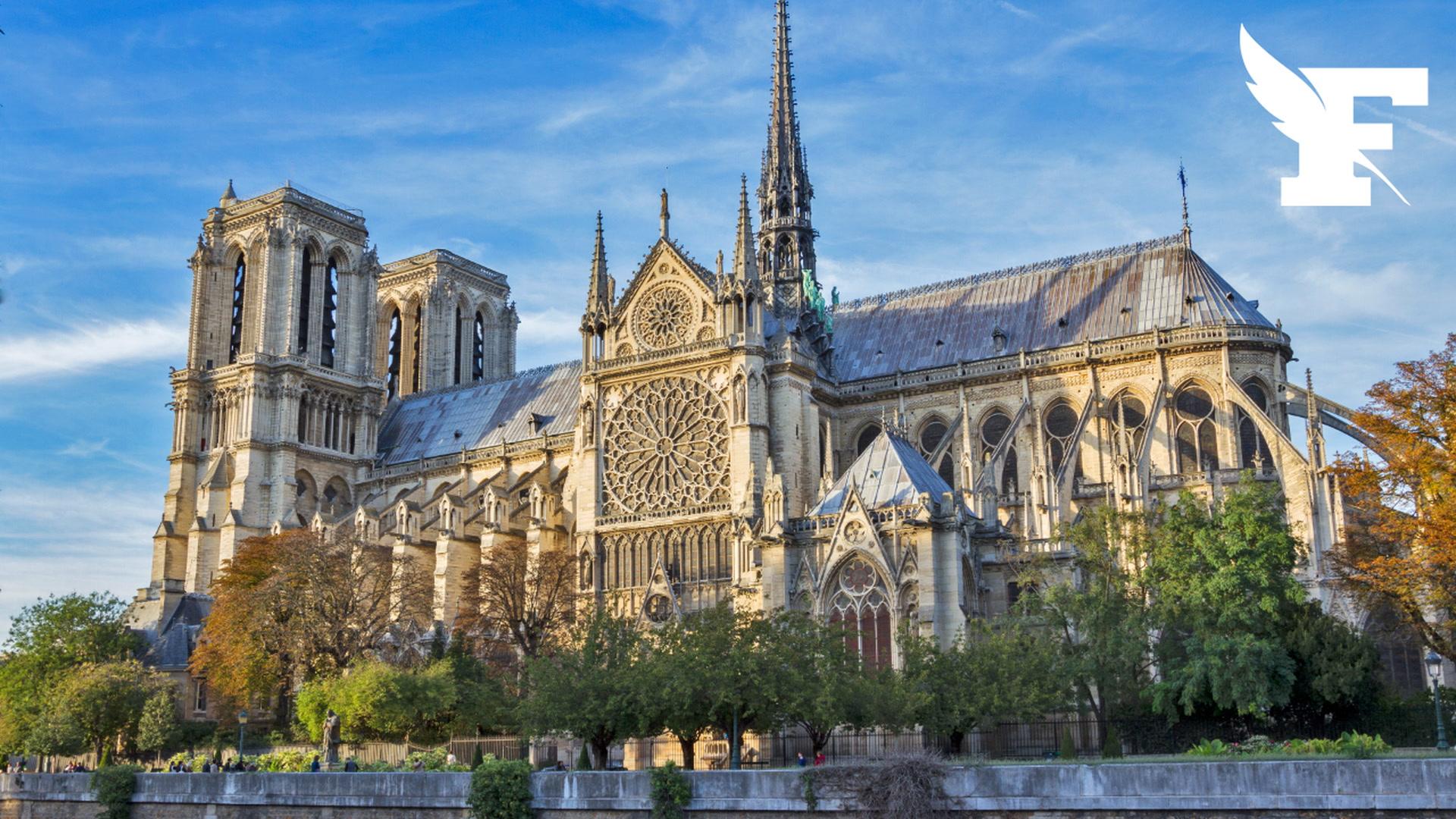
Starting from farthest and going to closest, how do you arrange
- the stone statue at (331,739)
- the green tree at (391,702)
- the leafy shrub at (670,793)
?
the green tree at (391,702), the stone statue at (331,739), the leafy shrub at (670,793)

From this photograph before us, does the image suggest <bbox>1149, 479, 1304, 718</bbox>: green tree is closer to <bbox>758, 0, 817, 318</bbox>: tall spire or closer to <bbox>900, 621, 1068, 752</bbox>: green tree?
<bbox>900, 621, 1068, 752</bbox>: green tree

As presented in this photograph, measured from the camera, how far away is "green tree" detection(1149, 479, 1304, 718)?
1303 inches

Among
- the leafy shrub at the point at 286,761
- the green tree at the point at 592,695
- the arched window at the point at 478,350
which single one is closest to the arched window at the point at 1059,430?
A: the green tree at the point at 592,695

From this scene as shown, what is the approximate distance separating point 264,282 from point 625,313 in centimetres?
2322

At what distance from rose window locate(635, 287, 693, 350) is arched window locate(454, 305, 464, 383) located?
3056 cm

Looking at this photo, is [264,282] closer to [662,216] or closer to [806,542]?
[662,216]

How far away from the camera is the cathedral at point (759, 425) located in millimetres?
42531

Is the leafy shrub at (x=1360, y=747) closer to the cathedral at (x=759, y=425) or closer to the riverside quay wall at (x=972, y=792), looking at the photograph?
the riverside quay wall at (x=972, y=792)

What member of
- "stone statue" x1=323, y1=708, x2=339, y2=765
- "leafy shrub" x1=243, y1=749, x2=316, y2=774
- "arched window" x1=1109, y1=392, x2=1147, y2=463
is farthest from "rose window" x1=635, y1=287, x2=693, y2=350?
"leafy shrub" x1=243, y1=749, x2=316, y2=774

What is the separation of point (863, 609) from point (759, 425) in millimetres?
16485

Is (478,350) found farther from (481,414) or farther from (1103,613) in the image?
(1103,613)

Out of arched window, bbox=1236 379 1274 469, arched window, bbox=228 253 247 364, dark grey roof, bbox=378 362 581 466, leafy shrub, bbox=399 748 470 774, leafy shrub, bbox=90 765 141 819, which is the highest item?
arched window, bbox=228 253 247 364

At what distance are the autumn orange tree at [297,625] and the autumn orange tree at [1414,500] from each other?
29691 millimetres

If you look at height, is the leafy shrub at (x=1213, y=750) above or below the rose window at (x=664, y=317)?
below
